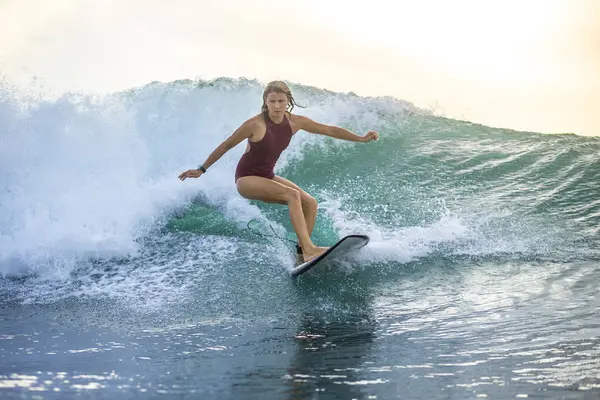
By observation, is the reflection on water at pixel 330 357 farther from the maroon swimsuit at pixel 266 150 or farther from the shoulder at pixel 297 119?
the shoulder at pixel 297 119

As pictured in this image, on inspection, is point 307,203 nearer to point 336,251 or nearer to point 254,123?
point 336,251

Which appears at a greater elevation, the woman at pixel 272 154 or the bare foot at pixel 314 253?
the woman at pixel 272 154

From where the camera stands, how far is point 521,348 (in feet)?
13.0

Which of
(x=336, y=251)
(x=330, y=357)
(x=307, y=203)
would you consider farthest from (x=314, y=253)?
(x=330, y=357)

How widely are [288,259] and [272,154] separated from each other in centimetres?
124

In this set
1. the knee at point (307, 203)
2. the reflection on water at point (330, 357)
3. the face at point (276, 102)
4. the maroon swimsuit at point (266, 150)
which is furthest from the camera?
the knee at point (307, 203)

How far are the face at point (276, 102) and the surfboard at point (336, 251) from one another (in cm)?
121

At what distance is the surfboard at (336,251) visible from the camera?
6.08 m

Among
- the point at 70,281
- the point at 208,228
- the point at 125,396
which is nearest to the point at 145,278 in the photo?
the point at 70,281

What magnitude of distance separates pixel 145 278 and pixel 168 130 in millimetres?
5965

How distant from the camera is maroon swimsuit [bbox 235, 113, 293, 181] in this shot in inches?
238

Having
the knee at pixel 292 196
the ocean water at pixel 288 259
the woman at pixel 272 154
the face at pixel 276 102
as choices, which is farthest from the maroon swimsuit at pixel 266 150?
the ocean water at pixel 288 259

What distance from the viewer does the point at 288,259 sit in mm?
6938

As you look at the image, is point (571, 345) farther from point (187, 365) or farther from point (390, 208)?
point (390, 208)
